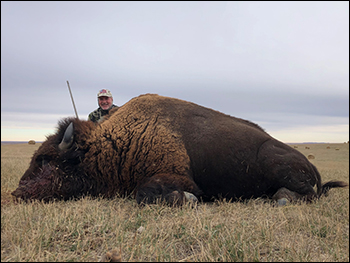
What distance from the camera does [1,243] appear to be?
6.55 ft

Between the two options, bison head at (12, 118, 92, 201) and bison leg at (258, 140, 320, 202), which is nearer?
bison head at (12, 118, 92, 201)

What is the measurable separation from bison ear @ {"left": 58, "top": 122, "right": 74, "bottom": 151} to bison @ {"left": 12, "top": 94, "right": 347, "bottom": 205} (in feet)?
0.05

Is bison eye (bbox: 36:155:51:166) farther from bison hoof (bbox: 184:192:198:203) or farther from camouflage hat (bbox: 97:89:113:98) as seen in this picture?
camouflage hat (bbox: 97:89:113:98)

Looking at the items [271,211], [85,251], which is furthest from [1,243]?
[271,211]

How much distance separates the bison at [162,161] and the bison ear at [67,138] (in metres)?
0.01

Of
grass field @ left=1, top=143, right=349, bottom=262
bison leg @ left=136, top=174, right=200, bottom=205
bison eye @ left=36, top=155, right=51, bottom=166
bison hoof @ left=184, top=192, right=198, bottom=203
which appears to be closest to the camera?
grass field @ left=1, top=143, right=349, bottom=262

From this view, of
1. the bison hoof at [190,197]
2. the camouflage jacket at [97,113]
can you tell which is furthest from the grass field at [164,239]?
the camouflage jacket at [97,113]

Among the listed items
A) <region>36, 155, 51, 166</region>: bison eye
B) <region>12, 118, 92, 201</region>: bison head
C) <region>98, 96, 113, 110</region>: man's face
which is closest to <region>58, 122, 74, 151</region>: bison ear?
<region>12, 118, 92, 201</region>: bison head

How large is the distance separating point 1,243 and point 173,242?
1287 mm

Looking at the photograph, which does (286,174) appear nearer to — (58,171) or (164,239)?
(164,239)

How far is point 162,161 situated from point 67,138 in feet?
4.99

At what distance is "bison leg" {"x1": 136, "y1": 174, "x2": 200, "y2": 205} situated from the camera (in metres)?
3.74

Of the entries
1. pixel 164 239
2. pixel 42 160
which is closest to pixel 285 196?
pixel 164 239

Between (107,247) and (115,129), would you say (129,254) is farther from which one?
(115,129)
